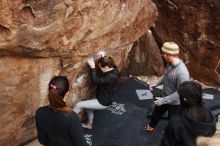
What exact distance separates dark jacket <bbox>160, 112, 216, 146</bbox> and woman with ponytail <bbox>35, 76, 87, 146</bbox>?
39.2 inches

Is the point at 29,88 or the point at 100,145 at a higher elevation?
the point at 29,88

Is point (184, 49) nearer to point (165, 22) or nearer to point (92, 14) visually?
point (165, 22)

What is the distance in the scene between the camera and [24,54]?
233 inches

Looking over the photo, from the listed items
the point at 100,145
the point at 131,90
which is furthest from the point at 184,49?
the point at 100,145

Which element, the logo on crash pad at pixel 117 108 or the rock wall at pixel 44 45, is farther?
the logo on crash pad at pixel 117 108

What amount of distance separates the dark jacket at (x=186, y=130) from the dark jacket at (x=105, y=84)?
2022 mm

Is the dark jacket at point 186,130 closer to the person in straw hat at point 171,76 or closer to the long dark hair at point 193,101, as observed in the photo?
the long dark hair at point 193,101

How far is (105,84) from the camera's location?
682 centimetres

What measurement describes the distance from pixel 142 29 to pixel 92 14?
1.94m

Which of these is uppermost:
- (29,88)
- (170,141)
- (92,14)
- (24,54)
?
(92,14)

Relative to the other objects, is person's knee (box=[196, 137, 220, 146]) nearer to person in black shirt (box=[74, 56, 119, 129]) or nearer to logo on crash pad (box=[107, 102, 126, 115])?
person in black shirt (box=[74, 56, 119, 129])

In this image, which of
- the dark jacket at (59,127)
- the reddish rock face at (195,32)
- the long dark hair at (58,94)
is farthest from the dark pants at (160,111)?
the reddish rock face at (195,32)

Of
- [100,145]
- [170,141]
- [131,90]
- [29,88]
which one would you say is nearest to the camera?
[170,141]

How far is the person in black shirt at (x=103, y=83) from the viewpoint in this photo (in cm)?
675
